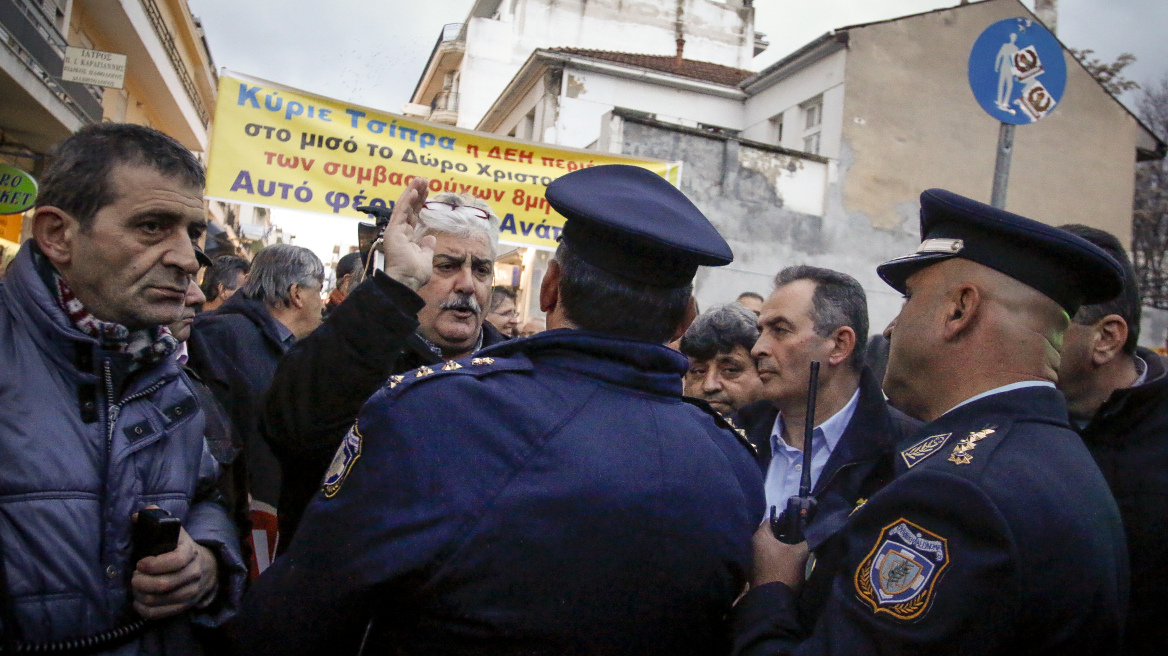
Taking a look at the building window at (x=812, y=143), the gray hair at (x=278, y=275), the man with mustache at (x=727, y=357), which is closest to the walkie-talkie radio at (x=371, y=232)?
the gray hair at (x=278, y=275)

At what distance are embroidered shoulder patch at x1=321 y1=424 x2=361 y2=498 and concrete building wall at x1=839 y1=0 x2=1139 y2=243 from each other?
14.1m

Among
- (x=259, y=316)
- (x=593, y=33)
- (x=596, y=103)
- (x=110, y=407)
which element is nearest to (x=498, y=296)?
(x=259, y=316)

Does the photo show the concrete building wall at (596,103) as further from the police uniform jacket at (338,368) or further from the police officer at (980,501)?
the police officer at (980,501)

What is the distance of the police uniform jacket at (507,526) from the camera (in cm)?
142

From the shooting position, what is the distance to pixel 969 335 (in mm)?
1856

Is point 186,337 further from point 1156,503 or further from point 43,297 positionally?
point 1156,503

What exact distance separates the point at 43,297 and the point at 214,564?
704mm

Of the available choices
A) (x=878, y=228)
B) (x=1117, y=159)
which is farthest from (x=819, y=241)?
(x=1117, y=159)

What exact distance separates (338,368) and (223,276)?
16.1 ft

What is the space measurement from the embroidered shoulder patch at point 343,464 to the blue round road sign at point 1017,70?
4919mm

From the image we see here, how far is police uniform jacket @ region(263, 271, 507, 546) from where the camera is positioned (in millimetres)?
2041

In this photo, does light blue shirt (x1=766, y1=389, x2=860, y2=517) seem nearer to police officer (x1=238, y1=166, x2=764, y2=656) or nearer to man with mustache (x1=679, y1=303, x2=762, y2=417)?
man with mustache (x1=679, y1=303, x2=762, y2=417)

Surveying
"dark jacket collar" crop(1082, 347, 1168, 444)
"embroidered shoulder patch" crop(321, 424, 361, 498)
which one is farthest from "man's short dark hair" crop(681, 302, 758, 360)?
"embroidered shoulder patch" crop(321, 424, 361, 498)

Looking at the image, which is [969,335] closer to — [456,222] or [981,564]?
[981,564]
